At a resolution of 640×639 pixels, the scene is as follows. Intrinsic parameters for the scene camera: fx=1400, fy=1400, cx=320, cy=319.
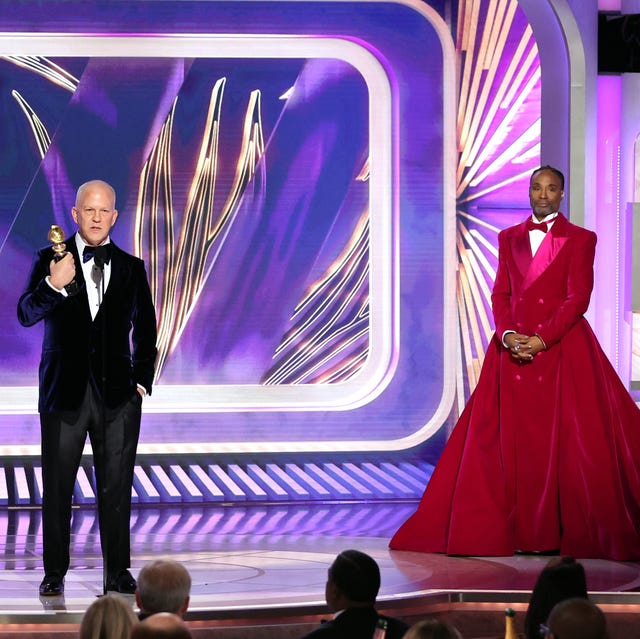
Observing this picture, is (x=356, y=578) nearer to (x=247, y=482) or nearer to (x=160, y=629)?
(x=160, y=629)

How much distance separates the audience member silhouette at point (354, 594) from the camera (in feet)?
9.49

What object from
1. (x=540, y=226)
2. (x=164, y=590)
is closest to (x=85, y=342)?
(x=164, y=590)

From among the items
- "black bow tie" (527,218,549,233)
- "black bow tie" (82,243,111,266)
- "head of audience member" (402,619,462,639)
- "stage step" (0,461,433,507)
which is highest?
"black bow tie" (527,218,549,233)

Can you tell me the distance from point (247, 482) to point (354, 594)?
12.5ft

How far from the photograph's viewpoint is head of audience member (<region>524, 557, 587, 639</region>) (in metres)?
3.02

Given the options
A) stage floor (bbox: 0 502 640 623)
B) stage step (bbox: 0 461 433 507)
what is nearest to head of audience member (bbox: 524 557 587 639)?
stage floor (bbox: 0 502 640 623)

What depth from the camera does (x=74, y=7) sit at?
668cm

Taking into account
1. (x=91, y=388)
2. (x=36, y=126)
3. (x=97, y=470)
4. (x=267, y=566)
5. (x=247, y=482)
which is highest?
(x=36, y=126)

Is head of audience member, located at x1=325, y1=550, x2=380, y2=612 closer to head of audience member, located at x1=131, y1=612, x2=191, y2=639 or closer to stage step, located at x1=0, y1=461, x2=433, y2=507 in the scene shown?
head of audience member, located at x1=131, y1=612, x2=191, y2=639

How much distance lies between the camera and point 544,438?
5023 millimetres

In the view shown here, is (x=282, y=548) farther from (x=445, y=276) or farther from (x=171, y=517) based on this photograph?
(x=445, y=276)

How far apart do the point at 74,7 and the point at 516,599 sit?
12.8ft

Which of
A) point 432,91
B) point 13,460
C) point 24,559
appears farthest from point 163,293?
point 24,559

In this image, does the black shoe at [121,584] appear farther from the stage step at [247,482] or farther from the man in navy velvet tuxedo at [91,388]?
the stage step at [247,482]
